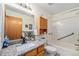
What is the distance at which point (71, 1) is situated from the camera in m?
1.47

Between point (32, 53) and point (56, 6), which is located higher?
point (56, 6)

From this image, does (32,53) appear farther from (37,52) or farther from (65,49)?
(65,49)

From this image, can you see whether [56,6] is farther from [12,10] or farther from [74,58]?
[74,58]

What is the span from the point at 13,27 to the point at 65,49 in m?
0.85

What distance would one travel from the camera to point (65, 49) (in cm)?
151

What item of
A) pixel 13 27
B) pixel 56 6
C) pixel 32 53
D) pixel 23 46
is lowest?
pixel 32 53

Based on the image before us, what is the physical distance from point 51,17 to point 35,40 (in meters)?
0.44

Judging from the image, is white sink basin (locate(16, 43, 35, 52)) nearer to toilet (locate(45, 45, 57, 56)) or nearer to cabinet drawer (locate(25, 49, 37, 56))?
cabinet drawer (locate(25, 49, 37, 56))

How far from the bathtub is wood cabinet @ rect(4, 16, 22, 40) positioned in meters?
0.55

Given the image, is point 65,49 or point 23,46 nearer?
point 23,46

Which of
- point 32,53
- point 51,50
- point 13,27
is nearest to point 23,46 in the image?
point 32,53

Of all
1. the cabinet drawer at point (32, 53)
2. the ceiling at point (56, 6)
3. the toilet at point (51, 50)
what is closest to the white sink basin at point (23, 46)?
the cabinet drawer at point (32, 53)

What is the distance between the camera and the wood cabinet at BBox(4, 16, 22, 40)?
1.34 meters

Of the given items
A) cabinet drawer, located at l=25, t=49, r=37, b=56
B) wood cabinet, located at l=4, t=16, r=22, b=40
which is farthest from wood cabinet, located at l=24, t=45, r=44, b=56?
wood cabinet, located at l=4, t=16, r=22, b=40
